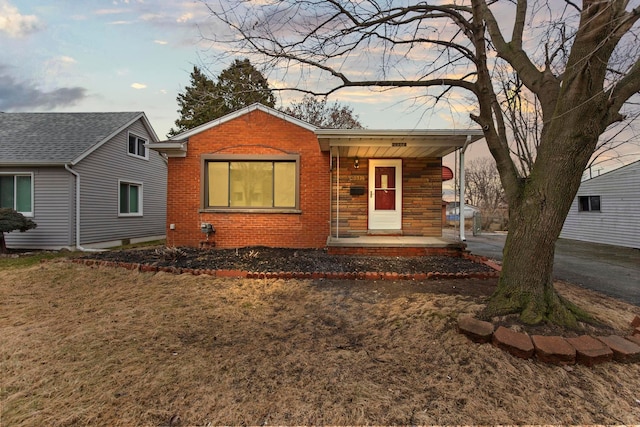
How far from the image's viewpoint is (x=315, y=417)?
1935 mm

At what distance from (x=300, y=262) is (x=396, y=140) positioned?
3657 mm

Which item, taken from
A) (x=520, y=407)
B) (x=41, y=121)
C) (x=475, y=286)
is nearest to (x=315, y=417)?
(x=520, y=407)

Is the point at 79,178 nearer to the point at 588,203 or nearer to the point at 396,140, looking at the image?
Answer: the point at 396,140

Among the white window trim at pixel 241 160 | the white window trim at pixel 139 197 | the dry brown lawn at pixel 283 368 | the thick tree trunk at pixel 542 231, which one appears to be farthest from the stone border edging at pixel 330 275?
the white window trim at pixel 139 197

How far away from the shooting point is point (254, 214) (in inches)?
357

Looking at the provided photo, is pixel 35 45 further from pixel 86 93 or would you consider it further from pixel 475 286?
pixel 475 286

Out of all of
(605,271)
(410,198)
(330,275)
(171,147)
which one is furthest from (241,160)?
(605,271)

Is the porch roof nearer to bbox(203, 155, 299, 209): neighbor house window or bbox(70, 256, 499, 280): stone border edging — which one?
bbox(203, 155, 299, 209): neighbor house window

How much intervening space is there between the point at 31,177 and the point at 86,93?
6.83 m

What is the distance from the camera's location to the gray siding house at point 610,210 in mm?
12549

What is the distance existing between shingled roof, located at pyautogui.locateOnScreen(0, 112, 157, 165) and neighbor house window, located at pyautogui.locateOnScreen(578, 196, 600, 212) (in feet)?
68.9

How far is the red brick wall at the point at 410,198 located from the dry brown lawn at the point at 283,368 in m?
4.64

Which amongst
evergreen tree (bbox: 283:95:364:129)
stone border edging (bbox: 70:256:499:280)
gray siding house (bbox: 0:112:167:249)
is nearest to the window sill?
stone border edging (bbox: 70:256:499:280)

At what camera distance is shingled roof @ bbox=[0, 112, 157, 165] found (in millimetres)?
10586
